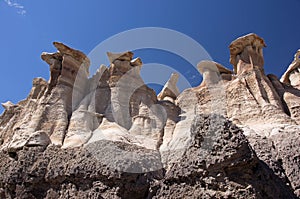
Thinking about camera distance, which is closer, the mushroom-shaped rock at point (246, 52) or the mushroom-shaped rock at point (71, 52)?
the mushroom-shaped rock at point (71, 52)

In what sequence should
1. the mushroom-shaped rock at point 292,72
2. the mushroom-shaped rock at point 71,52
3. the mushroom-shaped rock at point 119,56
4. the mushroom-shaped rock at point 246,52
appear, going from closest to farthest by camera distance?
the mushroom-shaped rock at point 71,52 < the mushroom-shaped rock at point 246,52 < the mushroom-shaped rock at point 119,56 < the mushroom-shaped rock at point 292,72

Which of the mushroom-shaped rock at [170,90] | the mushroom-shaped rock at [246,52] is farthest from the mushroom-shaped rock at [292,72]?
the mushroom-shaped rock at [170,90]

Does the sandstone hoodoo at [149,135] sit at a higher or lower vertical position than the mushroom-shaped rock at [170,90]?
lower

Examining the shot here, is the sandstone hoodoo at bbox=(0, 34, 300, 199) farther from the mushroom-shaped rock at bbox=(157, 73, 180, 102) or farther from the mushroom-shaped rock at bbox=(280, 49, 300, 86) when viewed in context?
the mushroom-shaped rock at bbox=(280, 49, 300, 86)

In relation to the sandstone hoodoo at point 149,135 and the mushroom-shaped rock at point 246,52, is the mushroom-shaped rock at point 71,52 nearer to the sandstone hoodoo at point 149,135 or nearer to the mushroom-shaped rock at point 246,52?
the sandstone hoodoo at point 149,135

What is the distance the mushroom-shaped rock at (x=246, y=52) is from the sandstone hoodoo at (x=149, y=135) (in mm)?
44

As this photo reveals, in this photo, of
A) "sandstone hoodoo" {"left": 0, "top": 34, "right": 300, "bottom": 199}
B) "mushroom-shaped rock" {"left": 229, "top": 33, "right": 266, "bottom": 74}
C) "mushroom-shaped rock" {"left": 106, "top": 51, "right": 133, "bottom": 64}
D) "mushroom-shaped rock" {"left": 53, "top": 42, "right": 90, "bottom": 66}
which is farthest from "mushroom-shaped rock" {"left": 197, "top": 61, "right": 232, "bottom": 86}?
"mushroom-shaped rock" {"left": 53, "top": 42, "right": 90, "bottom": 66}

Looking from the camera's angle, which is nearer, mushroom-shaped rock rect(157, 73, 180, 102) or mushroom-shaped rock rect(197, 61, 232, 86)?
mushroom-shaped rock rect(197, 61, 232, 86)

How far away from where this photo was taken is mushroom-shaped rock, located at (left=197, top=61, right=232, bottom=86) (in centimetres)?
1217

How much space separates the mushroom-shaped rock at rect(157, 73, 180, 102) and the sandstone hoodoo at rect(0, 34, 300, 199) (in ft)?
0.36

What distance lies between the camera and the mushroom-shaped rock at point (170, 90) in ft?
47.2

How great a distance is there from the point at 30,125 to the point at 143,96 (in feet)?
12.7

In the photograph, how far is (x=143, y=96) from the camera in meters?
10.6

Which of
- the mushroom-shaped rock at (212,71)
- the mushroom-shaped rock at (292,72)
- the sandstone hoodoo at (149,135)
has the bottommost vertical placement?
the sandstone hoodoo at (149,135)
